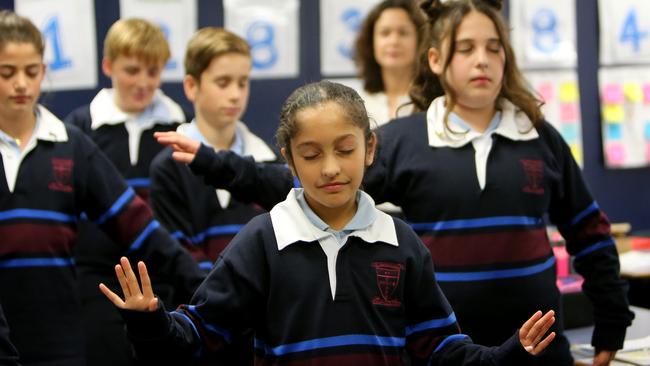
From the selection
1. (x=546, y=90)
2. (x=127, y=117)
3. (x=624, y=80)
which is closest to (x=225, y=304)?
(x=127, y=117)

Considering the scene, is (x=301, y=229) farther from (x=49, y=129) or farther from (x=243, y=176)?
(x=49, y=129)

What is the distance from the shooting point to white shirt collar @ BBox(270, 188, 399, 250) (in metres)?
1.79

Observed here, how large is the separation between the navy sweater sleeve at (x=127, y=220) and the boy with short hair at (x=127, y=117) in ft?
1.74

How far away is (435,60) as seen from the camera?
2535 millimetres

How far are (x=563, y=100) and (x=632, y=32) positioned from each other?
0.60m

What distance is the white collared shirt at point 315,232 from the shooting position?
178cm

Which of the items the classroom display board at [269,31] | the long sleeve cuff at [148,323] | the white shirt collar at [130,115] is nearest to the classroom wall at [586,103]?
the classroom display board at [269,31]

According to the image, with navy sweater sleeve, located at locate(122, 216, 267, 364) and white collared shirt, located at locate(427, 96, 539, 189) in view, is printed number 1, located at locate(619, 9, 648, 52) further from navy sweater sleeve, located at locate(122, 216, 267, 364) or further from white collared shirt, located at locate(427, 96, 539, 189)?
navy sweater sleeve, located at locate(122, 216, 267, 364)

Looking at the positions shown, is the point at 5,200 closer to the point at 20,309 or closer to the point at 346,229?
the point at 20,309

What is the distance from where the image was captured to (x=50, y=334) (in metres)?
2.53

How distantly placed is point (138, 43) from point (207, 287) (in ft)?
5.95

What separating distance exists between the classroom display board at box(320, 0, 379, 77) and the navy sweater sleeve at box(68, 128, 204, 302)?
1.94 m

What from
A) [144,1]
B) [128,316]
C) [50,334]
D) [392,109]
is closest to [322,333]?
[128,316]

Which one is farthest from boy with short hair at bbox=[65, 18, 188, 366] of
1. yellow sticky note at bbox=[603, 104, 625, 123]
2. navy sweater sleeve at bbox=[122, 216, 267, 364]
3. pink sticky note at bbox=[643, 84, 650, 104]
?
pink sticky note at bbox=[643, 84, 650, 104]
